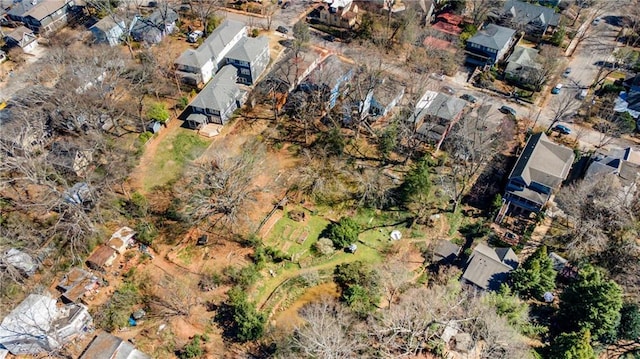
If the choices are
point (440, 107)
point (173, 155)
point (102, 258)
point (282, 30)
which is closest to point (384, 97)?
point (440, 107)

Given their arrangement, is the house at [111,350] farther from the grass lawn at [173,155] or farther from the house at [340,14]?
the house at [340,14]

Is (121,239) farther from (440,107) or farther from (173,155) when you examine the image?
(440,107)

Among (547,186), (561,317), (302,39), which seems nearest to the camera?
(561,317)

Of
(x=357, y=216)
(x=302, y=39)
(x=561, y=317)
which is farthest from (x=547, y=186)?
(x=302, y=39)

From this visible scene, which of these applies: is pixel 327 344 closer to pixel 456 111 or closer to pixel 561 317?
pixel 561 317

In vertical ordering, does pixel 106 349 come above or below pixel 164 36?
below

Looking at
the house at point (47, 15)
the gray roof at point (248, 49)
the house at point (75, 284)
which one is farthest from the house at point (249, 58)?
the house at point (75, 284)
